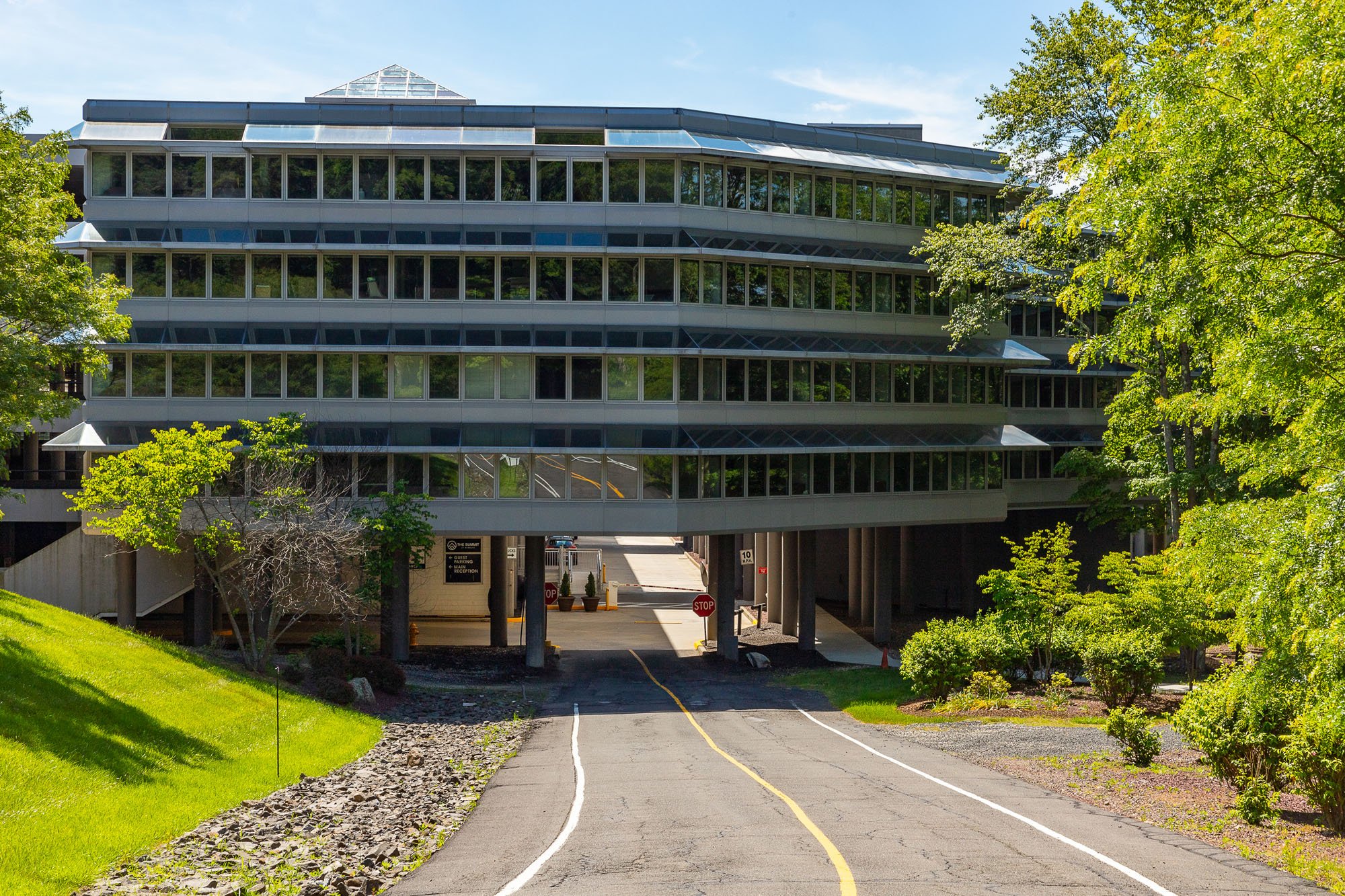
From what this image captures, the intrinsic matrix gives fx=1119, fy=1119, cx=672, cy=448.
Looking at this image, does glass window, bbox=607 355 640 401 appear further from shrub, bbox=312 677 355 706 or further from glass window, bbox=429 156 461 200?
shrub, bbox=312 677 355 706

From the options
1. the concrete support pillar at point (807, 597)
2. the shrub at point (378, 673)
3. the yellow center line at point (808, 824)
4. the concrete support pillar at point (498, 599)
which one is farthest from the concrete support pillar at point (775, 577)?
the yellow center line at point (808, 824)

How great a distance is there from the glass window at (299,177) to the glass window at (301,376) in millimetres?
5325

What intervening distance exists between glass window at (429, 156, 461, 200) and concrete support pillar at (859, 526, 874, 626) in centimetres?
2168

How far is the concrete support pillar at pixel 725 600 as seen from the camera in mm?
40844

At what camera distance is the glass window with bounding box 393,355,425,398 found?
36.9 metres

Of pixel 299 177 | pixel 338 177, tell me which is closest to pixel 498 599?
pixel 338 177

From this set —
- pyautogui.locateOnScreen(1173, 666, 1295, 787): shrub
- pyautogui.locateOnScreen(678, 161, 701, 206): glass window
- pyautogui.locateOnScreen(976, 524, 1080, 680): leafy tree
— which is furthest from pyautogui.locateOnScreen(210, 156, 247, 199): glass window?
pyautogui.locateOnScreen(1173, 666, 1295, 787): shrub

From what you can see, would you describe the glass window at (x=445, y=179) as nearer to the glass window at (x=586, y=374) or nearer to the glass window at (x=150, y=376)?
the glass window at (x=586, y=374)

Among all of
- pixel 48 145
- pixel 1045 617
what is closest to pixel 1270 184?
pixel 1045 617

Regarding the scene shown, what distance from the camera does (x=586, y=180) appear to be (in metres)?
37.2

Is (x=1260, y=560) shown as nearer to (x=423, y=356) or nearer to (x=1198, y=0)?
(x=1198, y=0)

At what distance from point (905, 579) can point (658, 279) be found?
23.2m

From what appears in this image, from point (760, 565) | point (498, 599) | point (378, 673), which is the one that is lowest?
point (378, 673)

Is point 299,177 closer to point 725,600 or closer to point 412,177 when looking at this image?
point 412,177
